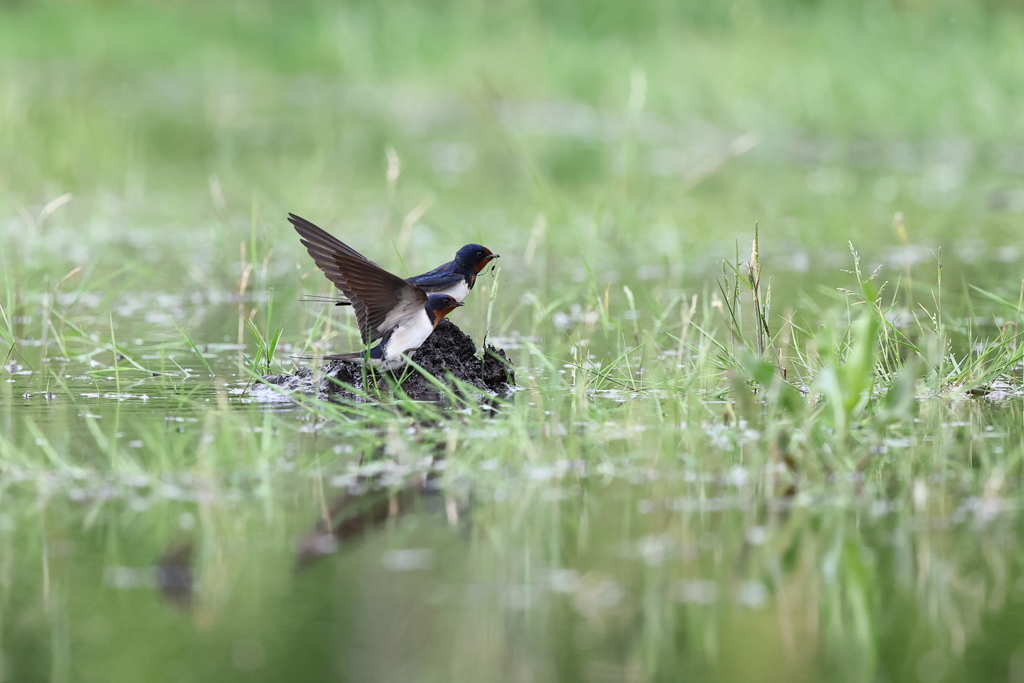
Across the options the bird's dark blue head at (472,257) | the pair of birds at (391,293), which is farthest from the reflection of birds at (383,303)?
the bird's dark blue head at (472,257)

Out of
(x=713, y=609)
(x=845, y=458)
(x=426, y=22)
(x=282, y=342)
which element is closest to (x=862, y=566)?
(x=713, y=609)

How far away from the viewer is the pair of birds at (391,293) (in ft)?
14.6

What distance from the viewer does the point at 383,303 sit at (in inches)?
178

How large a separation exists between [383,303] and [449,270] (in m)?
0.30

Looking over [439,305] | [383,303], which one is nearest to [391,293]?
[383,303]

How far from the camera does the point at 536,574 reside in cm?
291

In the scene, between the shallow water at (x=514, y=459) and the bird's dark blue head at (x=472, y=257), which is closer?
the shallow water at (x=514, y=459)

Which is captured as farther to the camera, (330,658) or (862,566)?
(862,566)

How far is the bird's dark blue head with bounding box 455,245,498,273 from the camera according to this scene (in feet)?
15.4

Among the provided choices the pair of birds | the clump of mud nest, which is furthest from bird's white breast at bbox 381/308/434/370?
the clump of mud nest

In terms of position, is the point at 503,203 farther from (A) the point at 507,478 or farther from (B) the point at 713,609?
(B) the point at 713,609

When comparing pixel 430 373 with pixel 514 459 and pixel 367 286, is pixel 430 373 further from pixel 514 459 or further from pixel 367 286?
pixel 514 459

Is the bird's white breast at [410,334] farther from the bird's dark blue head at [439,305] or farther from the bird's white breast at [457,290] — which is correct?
the bird's white breast at [457,290]

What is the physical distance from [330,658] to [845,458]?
1.59 meters
